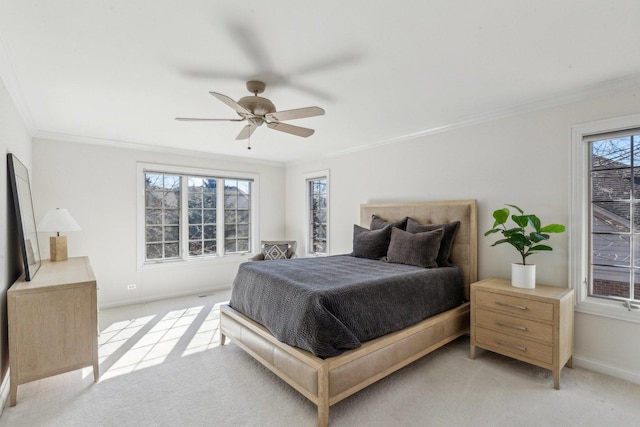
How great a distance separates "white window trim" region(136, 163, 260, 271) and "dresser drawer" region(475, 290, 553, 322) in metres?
4.12

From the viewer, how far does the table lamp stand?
10.7ft

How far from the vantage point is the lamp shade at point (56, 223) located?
10.7ft

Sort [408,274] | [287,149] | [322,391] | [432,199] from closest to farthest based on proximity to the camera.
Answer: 1. [322,391]
2. [408,274]
3. [432,199]
4. [287,149]

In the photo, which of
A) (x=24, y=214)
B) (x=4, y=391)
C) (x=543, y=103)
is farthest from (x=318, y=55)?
(x=4, y=391)

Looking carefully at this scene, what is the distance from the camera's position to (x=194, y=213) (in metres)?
5.16

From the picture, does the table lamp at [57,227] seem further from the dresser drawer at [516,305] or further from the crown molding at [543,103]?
the dresser drawer at [516,305]

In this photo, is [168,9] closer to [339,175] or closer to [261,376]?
[261,376]

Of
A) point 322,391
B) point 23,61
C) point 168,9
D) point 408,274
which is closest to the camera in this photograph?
point 168,9

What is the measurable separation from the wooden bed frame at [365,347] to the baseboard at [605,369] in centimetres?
91

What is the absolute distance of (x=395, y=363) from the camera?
2383mm

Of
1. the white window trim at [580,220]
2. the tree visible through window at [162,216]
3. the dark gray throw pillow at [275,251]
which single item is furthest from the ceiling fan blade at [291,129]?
the tree visible through window at [162,216]

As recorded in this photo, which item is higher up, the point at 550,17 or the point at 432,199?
the point at 550,17

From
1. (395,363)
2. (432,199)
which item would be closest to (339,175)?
(432,199)

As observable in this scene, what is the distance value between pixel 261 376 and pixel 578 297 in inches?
112
